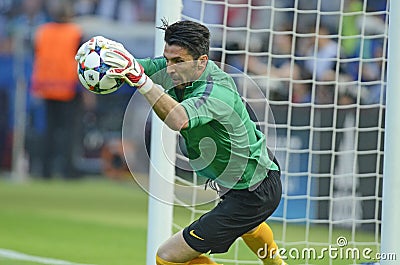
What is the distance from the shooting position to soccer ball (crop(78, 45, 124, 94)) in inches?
179

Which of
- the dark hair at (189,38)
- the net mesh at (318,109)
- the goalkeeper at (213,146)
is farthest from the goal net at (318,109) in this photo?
the dark hair at (189,38)

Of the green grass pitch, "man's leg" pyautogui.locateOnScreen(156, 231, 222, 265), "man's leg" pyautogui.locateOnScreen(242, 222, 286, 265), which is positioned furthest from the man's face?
the green grass pitch

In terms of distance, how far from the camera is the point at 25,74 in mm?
14266

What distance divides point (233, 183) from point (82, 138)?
951 cm

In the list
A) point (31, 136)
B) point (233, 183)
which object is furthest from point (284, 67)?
point (31, 136)

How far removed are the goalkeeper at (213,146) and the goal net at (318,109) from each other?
2.59 metres

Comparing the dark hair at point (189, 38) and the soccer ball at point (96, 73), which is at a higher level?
the dark hair at point (189, 38)

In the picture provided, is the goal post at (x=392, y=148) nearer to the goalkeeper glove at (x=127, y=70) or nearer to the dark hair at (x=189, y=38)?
the dark hair at (x=189, y=38)

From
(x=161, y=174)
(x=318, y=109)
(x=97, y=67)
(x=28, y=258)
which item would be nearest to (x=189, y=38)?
(x=97, y=67)

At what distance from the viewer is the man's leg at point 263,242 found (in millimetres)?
5762

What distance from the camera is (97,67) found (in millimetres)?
4570

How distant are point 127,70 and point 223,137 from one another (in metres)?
0.78

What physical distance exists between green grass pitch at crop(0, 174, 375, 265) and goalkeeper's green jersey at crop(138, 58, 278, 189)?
2.13m

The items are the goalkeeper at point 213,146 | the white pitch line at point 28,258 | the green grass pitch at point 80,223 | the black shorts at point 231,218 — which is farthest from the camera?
the green grass pitch at point 80,223
